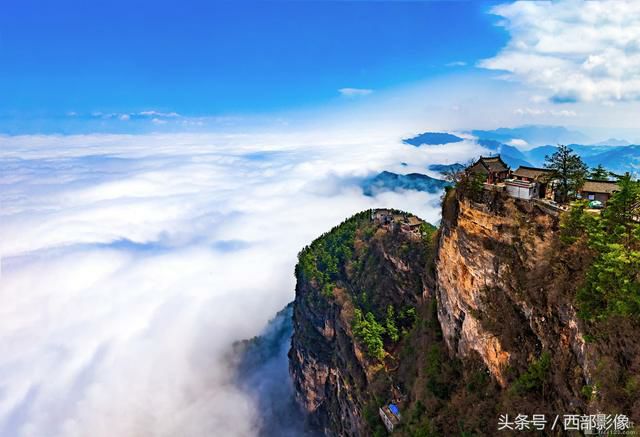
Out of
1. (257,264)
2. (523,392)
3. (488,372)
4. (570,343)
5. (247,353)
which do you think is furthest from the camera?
(257,264)

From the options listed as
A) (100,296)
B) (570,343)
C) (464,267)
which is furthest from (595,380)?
(100,296)

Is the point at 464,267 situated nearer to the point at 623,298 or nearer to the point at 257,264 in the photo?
the point at 623,298

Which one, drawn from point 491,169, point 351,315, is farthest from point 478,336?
point 351,315

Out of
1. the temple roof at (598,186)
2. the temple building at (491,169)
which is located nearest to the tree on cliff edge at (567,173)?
the temple roof at (598,186)

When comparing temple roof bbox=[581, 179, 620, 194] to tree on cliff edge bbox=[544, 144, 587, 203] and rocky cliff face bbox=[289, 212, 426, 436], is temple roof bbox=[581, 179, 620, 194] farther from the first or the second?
rocky cliff face bbox=[289, 212, 426, 436]

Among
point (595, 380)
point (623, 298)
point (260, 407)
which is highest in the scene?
point (623, 298)

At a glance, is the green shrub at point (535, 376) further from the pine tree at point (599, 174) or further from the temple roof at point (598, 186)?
the pine tree at point (599, 174)

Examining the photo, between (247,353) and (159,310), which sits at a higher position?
(247,353)
